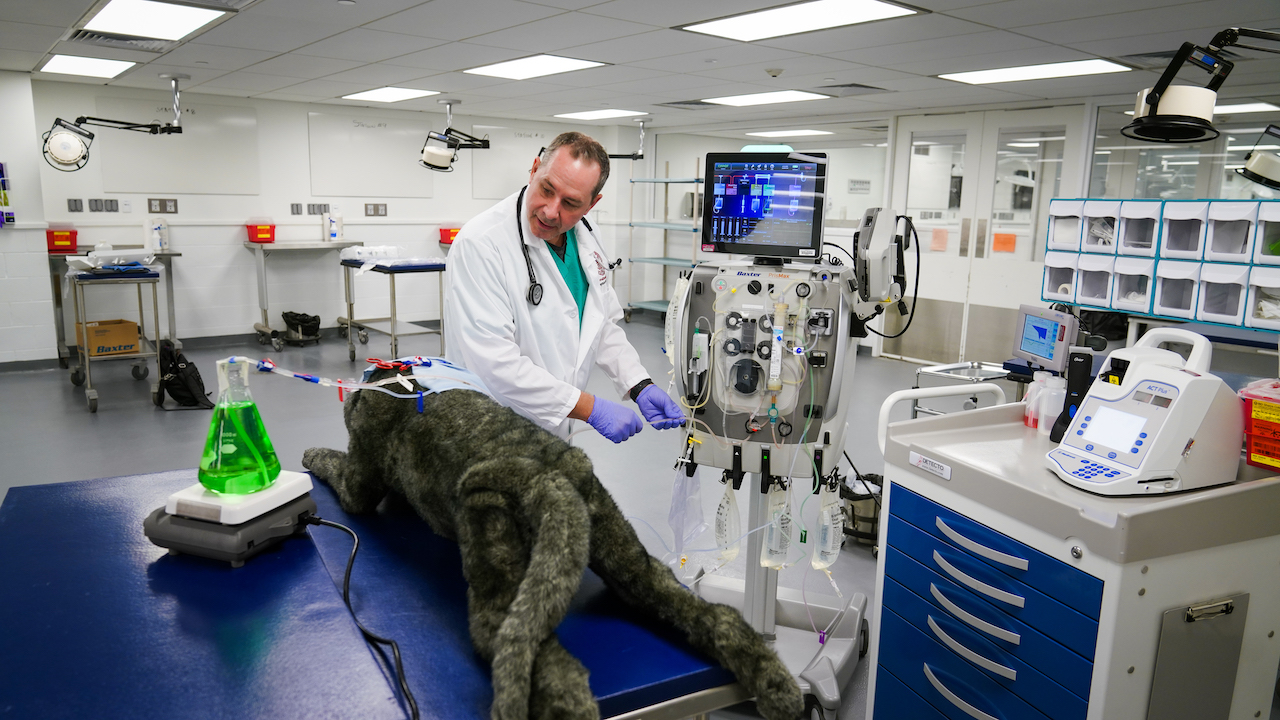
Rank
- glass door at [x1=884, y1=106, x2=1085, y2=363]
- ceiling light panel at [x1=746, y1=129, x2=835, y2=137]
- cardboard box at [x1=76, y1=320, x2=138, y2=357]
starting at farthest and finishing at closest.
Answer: ceiling light panel at [x1=746, y1=129, x2=835, y2=137]
glass door at [x1=884, y1=106, x2=1085, y2=363]
cardboard box at [x1=76, y1=320, x2=138, y2=357]

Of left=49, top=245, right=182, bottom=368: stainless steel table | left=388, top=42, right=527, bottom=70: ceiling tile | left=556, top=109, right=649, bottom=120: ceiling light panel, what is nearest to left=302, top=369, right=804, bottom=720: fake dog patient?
left=388, top=42, right=527, bottom=70: ceiling tile

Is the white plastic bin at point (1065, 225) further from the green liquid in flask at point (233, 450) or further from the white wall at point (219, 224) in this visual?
the green liquid in flask at point (233, 450)

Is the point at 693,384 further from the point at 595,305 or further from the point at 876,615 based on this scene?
the point at 876,615

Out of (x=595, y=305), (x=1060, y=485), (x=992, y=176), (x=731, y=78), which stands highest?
(x=731, y=78)

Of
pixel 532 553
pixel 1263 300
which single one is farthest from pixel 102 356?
pixel 1263 300

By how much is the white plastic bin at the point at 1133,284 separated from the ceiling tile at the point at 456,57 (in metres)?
3.96

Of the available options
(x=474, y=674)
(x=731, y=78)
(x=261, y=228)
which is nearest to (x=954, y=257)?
(x=731, y=78)

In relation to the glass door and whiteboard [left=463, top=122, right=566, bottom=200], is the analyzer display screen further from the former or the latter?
whiteboard [left=463, top=122, right=566, bottom=200]

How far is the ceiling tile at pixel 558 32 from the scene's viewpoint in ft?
12.3

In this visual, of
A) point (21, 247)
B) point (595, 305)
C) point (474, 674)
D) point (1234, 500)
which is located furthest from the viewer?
point (21, 247)

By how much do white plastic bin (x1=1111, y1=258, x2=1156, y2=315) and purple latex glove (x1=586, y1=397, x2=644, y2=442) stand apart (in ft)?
14.5

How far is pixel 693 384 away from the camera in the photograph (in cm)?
210

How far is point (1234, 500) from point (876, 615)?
793 millimetres

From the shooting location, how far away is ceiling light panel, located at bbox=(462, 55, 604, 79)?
4.94 metres
